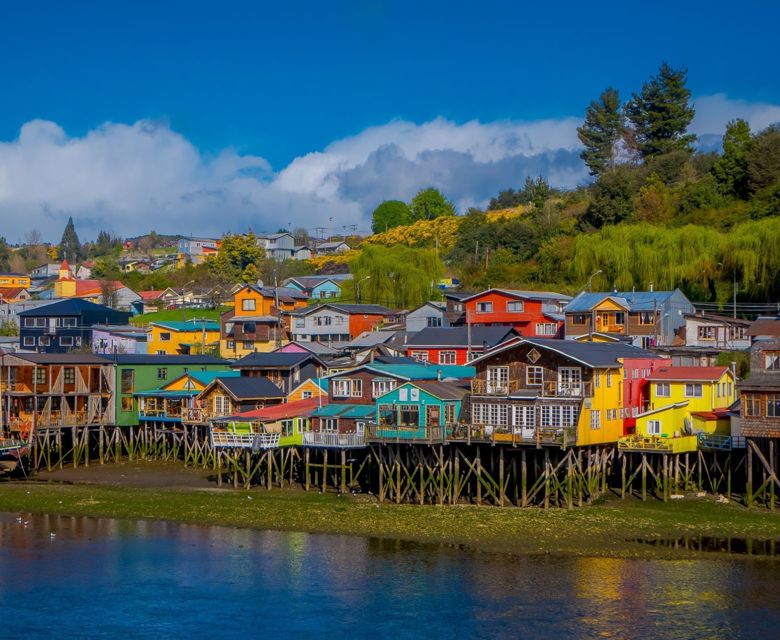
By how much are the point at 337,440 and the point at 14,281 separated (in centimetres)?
12235

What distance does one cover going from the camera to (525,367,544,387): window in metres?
50.6

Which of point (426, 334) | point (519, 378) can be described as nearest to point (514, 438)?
point (519, 378)

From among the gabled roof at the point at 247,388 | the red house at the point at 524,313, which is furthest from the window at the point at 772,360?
the red house at the point at 524,313

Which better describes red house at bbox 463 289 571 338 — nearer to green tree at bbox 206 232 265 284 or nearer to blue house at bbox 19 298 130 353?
blue house at bbox 19 298 130 353

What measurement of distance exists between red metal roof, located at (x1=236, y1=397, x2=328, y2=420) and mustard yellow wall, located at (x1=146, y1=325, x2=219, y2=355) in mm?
34538

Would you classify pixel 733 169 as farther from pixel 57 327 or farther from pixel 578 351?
pixel 57 327

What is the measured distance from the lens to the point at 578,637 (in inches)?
1259

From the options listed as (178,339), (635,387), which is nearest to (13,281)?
(178,339)

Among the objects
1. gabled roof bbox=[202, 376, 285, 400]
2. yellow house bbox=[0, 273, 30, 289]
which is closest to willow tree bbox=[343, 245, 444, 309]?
gabled roof bbox=[202, 376, 285, 400]

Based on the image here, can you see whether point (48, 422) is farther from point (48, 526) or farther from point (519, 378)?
point (519, 378)

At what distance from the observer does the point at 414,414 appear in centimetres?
5197

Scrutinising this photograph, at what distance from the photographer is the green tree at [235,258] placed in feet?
456

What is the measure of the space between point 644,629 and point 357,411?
2546 cm

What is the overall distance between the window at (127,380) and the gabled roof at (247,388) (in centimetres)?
873
